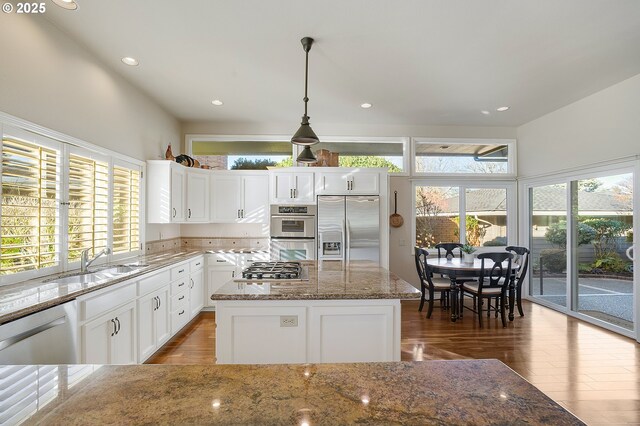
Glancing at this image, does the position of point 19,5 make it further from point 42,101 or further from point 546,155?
point 546,155

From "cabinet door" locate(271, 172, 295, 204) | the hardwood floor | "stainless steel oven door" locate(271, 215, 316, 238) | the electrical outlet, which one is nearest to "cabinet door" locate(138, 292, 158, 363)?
the hardwood floor

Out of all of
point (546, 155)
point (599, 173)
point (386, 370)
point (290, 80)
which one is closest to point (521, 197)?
point (546, 155)

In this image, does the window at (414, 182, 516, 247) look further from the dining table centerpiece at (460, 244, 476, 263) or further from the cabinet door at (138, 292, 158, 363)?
the cabinet door at (138, 292, 158, 363)

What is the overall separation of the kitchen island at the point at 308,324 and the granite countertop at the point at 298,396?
3.27 feet

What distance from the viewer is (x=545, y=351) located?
3.27 m

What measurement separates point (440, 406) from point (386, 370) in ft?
0.67

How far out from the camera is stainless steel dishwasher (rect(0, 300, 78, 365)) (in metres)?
1.57

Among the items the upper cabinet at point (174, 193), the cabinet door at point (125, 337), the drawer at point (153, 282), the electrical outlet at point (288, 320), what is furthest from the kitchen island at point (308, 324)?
the upper cabinet at point (174, 193)

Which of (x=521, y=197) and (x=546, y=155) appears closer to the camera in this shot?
(x=546, y=155)

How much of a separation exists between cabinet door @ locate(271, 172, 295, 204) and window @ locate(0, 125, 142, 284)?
1.94m

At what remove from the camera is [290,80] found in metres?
3.57

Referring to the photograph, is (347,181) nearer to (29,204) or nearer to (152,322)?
(152,322)

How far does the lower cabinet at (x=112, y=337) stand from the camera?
7.14 feet

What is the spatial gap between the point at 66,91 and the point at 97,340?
2131 millimetres
